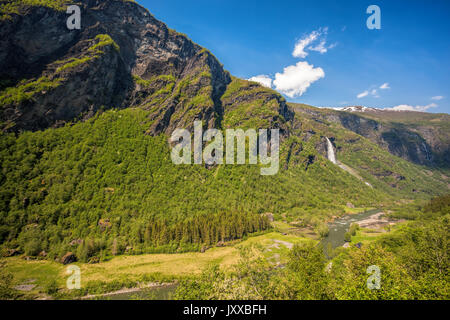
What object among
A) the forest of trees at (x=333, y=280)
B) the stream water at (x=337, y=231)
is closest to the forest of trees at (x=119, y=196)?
the stream water at (x=337, y=231)

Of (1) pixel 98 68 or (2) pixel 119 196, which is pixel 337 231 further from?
(1) pixel 98 68

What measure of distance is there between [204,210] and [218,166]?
148ft

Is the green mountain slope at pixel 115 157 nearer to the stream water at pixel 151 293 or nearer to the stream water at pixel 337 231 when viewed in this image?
the stream water at pixel 337 231

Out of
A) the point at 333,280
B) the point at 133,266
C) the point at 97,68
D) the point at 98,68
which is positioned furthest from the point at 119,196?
the point at 98,68

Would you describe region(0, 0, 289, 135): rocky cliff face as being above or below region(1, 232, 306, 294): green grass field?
above

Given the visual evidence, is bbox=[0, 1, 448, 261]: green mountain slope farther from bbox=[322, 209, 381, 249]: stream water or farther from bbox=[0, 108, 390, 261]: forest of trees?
bbox=[322, 209, 381, 249]: stream water

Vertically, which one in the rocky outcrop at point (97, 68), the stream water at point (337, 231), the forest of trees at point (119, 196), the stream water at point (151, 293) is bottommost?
the stream water at point (337, 231)

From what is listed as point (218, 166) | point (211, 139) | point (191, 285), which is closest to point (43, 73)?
point (211, 139)

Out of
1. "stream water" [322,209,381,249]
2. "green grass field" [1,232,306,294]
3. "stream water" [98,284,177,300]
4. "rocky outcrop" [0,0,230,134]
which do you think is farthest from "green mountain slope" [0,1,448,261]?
"stream water" [98,284,177,300]

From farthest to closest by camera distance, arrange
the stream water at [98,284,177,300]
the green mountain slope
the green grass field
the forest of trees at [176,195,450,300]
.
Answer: the green mountain slope → the green grass field → the stream water at [98,284,177,300] → the forest of trees at [176,195,450,300]

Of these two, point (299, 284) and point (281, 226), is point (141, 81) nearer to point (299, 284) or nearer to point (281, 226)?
point (281, 226)

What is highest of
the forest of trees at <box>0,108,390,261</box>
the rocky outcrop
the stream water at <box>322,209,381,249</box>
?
the rocky outcrop

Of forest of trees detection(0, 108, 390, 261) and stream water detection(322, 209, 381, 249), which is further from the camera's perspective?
stream water detection(322, 209, 381, 249)

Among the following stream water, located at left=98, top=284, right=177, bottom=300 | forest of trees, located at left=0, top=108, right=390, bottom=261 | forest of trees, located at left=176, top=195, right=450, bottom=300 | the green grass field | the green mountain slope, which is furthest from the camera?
the green mountain slope
